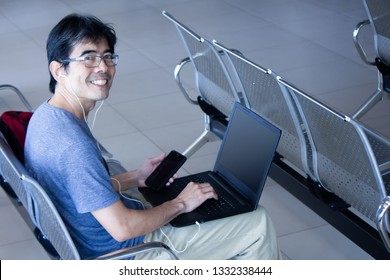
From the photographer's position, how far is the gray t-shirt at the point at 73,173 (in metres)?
2.45

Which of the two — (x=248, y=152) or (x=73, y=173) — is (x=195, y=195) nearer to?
(x=248, y=152)

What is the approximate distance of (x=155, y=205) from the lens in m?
2.88

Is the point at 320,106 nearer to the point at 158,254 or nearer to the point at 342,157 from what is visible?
the point at 342,157

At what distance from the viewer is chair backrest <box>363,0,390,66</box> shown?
4516 mm

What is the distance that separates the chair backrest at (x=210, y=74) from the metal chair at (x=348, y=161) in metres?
0.69

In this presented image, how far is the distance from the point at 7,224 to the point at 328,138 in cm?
177

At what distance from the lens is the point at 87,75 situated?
106 inches

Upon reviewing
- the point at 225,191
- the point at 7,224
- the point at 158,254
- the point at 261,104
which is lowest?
the point at 7,224

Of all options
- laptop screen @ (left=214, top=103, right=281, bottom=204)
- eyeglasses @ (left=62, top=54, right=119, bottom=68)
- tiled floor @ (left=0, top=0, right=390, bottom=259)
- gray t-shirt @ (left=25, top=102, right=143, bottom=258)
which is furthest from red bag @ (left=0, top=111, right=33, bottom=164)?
tiled floor @ (left=0, top=0, right=390, bottom=259)

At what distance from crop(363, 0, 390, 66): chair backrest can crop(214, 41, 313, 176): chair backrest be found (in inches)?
48.6

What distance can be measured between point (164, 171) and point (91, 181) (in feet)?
2.06

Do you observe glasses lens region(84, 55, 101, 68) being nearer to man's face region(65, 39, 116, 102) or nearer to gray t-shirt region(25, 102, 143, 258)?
man's face region(65, 39, 116, 102)

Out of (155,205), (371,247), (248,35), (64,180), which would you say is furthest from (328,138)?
(248,35)

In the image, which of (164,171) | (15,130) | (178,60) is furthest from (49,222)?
(178,60)
